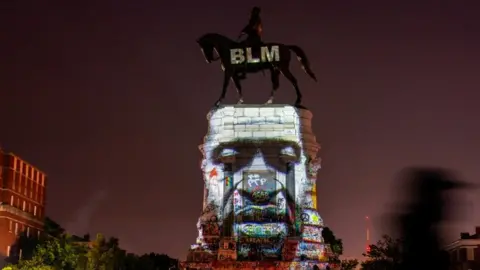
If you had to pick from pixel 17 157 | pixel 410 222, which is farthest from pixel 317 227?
pixel 17 157

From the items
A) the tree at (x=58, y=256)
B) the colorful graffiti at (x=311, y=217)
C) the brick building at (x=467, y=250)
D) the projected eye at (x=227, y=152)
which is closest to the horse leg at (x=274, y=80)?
the projected eye at (x=227, y=152)

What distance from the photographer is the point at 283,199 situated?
68.5 m

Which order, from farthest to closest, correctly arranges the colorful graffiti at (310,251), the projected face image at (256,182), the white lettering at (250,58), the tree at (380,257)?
the tree at (380,257) < the white lettering at (250,58) < the projected face image at (256,182) < the colorful graffiti at (310,251)

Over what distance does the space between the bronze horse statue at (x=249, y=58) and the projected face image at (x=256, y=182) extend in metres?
2.41

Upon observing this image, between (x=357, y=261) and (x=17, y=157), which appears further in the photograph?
(x=17, y=157)

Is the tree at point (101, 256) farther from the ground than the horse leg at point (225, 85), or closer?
closer

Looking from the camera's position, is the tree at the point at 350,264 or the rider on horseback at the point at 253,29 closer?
the rider on horseback at the point at 253,29

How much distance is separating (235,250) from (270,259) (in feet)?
8.85

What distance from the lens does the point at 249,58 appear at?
238 ft

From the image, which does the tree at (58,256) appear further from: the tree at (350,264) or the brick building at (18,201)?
the tree at (350,264)

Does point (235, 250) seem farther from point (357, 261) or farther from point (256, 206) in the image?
point (357, 261)

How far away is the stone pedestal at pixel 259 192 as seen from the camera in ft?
218

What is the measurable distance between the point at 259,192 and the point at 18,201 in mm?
53268

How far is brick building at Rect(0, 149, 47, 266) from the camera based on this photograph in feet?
345
